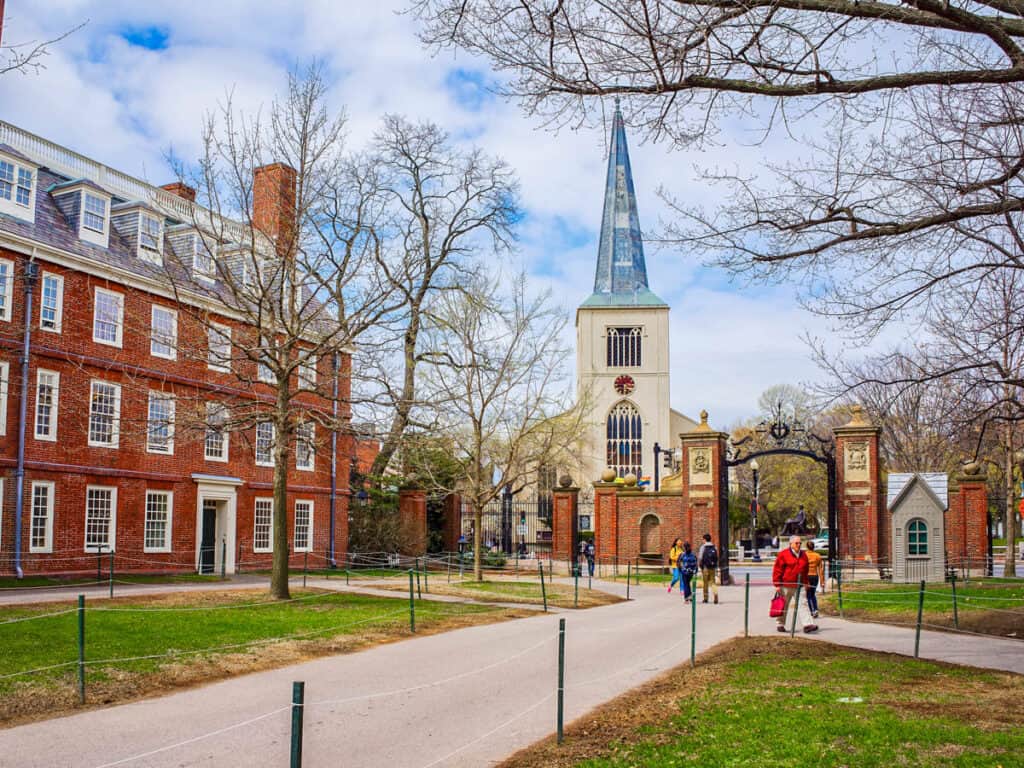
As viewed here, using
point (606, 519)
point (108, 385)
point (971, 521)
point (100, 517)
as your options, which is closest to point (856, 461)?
point (971, 521)

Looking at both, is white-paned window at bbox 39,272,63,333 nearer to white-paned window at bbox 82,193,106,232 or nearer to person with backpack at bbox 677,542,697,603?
white-paned window at bbox 82,193,106,232

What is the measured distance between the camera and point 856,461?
1346 inches

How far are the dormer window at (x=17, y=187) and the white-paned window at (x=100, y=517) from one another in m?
8.01

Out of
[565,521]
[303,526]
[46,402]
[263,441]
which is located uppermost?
[46,402]

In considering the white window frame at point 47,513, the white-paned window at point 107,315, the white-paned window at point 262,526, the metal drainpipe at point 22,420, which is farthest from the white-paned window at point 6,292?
the white-paned window at point 262,526

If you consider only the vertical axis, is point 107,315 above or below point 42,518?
above

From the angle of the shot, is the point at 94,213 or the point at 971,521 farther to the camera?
the point at 971,521

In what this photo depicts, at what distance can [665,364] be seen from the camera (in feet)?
285

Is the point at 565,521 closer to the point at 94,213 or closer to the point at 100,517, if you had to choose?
the point at 100,517

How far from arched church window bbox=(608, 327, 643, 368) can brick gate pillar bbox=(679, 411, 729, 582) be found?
52850mm

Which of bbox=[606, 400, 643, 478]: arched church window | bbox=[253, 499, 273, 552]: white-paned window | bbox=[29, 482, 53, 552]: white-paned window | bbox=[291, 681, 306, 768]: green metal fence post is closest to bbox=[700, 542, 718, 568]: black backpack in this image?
bbox=[253, 499, 273, 552]: white-paned window

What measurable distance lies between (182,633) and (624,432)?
73353mm

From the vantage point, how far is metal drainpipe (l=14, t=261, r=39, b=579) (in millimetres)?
25812

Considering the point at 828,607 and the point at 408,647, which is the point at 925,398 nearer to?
the point at 828,607
